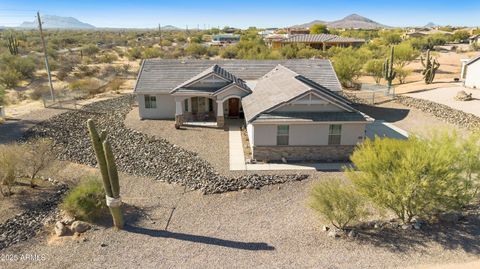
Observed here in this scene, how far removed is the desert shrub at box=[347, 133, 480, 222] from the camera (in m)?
12.5

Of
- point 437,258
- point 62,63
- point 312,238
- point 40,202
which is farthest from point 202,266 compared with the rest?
point 62,63

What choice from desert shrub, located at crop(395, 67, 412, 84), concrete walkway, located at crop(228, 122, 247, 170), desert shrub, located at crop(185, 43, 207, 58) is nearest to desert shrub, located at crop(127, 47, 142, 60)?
desert shrub, located at crop(185, 43, 207, 58)

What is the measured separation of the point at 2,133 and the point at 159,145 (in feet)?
39.6

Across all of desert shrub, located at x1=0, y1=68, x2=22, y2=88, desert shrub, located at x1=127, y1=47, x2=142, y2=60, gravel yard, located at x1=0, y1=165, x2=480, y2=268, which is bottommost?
gravel yard, located at x1=0, y1=165, x2=480, y2=268

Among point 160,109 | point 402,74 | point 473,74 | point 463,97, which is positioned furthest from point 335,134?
point 402,74

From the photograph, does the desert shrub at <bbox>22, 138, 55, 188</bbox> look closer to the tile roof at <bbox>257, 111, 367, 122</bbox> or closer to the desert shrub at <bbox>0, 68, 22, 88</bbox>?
the tile roof at <bbox>257, 111, 367, 122</bbox>

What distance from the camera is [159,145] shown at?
23.6 meters

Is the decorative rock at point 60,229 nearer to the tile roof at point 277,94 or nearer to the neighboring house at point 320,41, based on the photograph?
the tile roof at point 277,94

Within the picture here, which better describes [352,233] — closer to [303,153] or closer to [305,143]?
[303,153]

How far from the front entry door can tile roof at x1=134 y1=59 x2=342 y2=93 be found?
3059 millimetres

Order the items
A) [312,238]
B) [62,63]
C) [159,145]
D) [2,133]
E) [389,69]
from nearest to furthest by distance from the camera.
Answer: [312,238] → [159,145] → [2,133] → [389,69] → [62,63]

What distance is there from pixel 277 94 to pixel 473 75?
26827 mm

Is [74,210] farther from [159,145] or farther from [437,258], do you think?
[437,258]

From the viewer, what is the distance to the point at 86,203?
48.7 feet
